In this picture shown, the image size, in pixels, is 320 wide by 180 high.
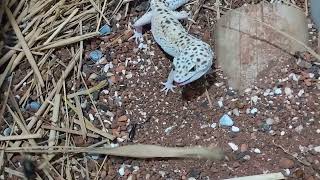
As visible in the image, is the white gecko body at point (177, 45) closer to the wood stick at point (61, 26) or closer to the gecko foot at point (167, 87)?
the gecko foot at point (167, 87)

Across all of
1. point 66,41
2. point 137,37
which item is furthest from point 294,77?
point 66,41

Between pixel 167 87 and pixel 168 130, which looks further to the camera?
pixel 167 87

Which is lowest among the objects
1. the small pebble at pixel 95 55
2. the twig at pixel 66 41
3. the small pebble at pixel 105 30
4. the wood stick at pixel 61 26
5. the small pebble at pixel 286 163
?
the small pebble at pixel 286 163

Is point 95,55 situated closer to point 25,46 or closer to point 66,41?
point 66,41

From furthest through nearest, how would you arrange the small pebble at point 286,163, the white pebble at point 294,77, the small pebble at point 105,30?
the small pebble at point 105,30 → the white pebble at point 294,77 → the small pebble at point 286,163

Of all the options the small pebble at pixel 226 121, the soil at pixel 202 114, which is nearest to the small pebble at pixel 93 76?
the soil at pixel 202 114
